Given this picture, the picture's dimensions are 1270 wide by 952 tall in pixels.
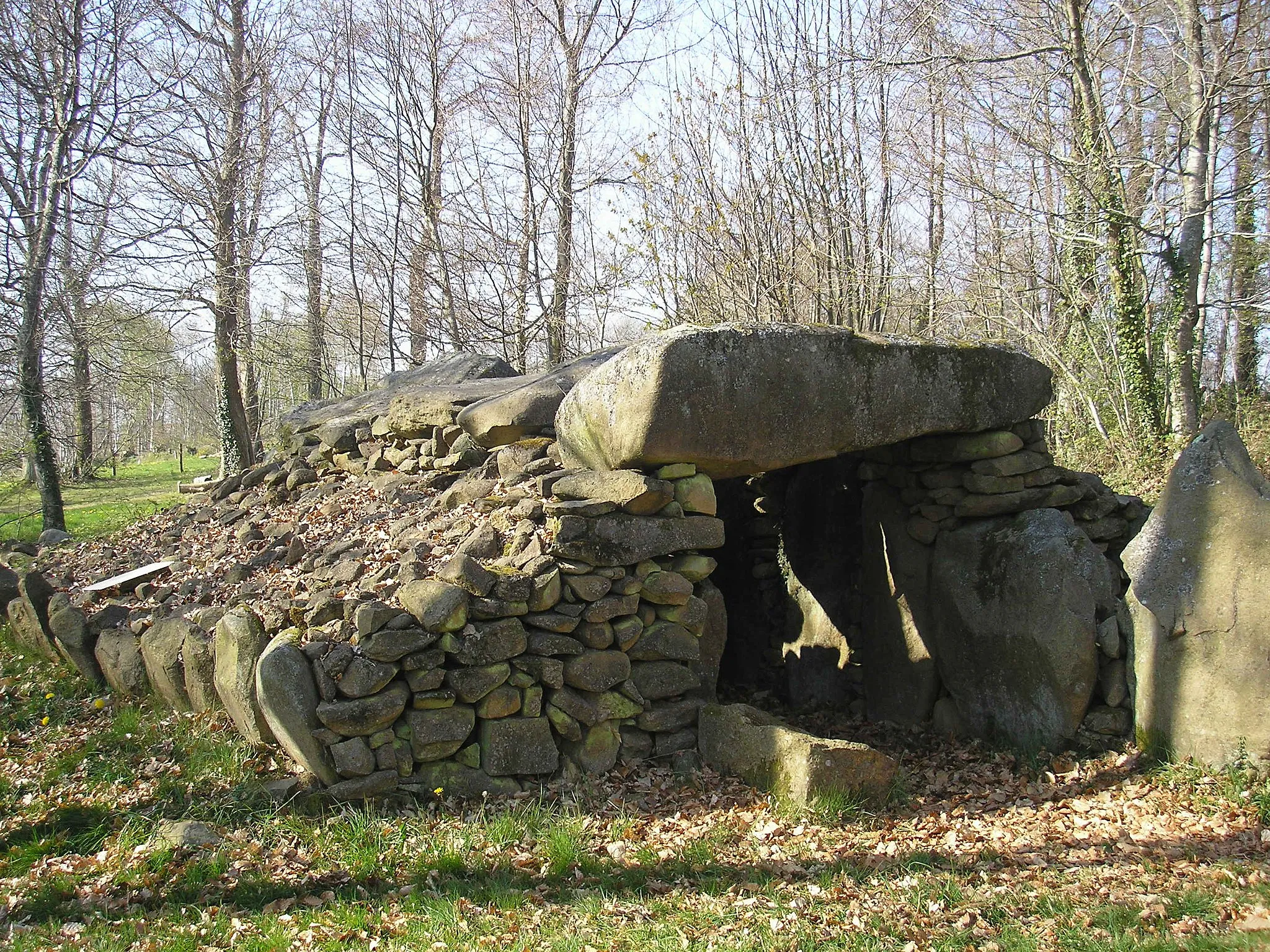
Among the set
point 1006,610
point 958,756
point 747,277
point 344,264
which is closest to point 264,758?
point 958,756

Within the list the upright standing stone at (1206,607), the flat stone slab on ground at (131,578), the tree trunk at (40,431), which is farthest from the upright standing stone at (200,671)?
the tree trunk at (40,431)

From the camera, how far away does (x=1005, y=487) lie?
18.5 ft

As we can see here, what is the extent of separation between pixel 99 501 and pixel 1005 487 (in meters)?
15.4

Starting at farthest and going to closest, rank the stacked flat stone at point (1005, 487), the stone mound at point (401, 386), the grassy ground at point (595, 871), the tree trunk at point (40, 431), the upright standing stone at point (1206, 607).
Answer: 1. the tree trunk at point (40, 431)
2. the stone mound at point (401, 386)
3. the stacked flat stone at point (1005, 487)
4. the upright standing stone at point (1206, 607)
5. the grassy ground at point (595, 871)

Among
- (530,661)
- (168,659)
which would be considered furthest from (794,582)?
(168,659)

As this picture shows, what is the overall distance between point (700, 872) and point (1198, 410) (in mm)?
7910

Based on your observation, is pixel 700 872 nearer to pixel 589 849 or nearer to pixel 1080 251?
pixel 589 849

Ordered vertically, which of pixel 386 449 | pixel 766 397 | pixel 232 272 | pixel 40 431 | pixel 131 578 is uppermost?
pixel 232 272

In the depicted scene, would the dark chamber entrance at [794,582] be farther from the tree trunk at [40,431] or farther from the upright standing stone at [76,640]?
the tree trunk at [40,431]

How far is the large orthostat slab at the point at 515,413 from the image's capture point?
646cm

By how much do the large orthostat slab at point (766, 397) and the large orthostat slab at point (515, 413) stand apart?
99 cm

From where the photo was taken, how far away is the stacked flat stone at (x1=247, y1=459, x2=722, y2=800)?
447 centimetres

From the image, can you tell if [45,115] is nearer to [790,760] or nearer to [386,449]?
[386,449]

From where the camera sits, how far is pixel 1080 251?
30.3 feet
